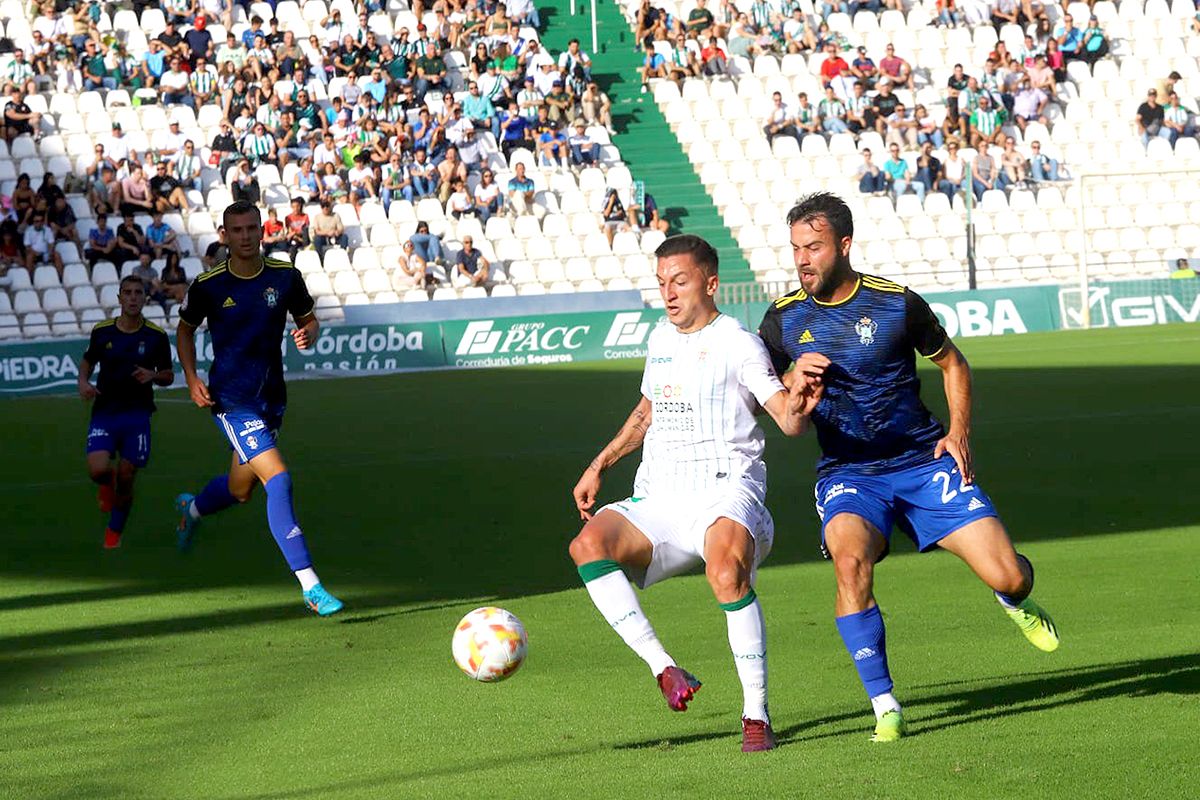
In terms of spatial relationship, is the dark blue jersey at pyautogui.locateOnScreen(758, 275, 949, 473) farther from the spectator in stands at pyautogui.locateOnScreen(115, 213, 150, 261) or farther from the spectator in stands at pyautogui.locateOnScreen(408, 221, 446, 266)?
the spectator in stands at pyautogui.locateOnScreen(408, 221, 446, 266)

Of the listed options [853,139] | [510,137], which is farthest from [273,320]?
[853,139]

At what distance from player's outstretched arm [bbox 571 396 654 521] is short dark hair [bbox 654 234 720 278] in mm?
617

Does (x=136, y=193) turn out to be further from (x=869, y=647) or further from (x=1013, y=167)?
(x=869, y=647)

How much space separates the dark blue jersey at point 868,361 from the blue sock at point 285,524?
3727 mm

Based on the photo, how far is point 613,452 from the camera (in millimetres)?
7129

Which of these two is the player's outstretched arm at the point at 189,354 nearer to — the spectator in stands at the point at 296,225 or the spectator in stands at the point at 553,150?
Answer: the spectator in stands at the point at 296,225

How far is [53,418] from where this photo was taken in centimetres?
2355

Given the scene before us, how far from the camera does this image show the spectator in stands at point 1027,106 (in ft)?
126

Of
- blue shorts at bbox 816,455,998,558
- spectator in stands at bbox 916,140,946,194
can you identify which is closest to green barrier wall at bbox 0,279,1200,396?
spectator in stands at bbox 916,140,946,194

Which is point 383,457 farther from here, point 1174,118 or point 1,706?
point 1174,118

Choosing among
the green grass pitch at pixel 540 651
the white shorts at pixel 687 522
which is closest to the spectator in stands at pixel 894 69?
the green grass pitch at pixel 540 651

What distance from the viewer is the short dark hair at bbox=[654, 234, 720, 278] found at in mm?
6602

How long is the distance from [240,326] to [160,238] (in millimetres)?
21491

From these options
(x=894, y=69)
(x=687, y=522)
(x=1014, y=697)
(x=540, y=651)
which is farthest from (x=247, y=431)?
(x=894, y=69)
